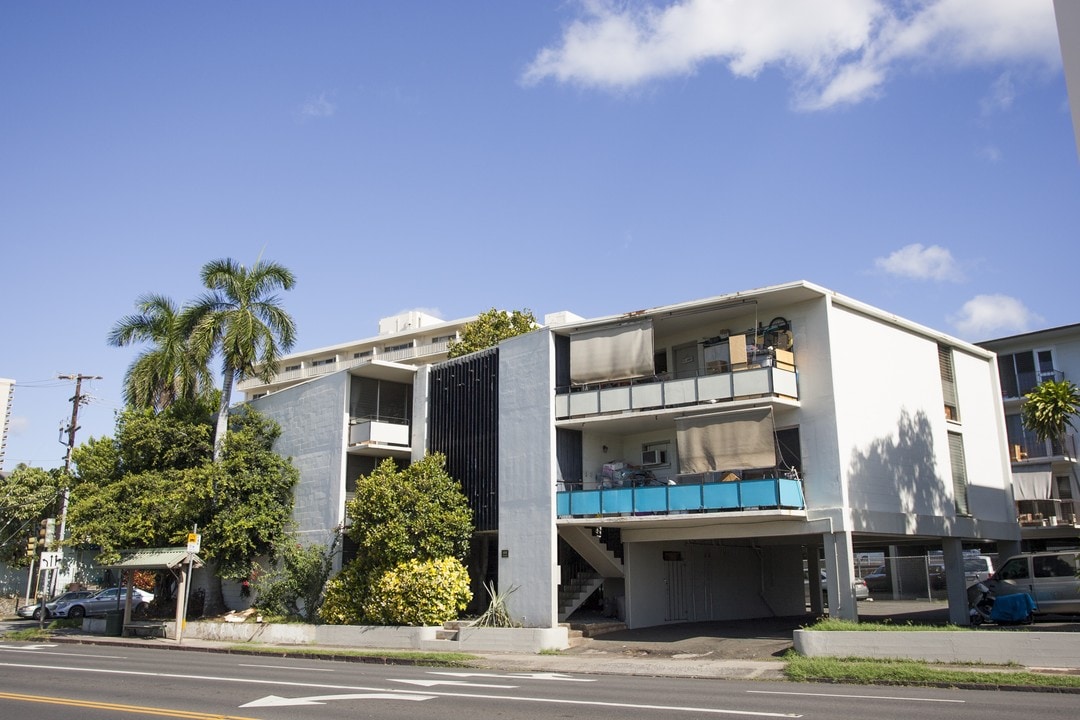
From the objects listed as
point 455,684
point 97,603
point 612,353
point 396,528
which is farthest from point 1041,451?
point 97,603

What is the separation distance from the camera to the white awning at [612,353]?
25766 mm

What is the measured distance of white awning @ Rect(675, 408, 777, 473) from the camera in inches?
915

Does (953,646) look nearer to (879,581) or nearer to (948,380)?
(948,380)

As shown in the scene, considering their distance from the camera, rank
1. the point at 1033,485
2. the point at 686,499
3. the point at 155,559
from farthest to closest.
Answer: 1. the point at 1033,485
2. the point at 155,559
3. the point at 686,499

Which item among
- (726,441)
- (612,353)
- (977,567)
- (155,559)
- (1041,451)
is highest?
(612,353)

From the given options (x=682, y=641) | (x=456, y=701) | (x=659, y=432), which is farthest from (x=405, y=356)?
(x=456, y=701)

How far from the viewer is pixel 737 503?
22.8 metres

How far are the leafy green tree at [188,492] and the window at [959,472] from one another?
22234mm

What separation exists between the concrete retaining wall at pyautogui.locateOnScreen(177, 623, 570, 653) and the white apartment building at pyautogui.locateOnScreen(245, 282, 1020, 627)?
1.49 m

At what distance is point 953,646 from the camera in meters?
17.8

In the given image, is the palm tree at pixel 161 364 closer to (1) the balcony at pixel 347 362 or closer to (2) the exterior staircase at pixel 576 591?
(2) the exterior staircase at pixel 576 591

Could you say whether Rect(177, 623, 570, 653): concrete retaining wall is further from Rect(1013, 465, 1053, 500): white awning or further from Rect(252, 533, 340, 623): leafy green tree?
Rect(1013, 465, 1053, 500): white awning

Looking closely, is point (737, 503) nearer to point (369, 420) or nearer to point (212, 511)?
point (369, 420)

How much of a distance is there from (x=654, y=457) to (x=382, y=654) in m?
9.93
